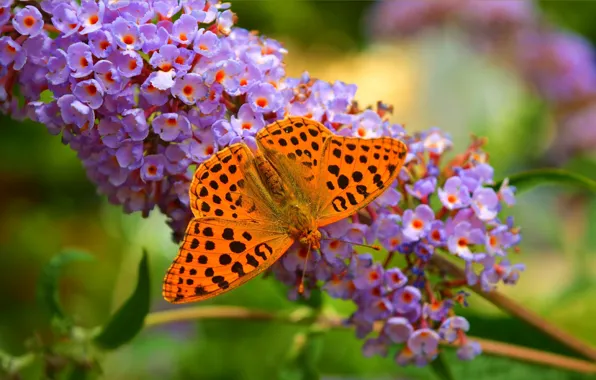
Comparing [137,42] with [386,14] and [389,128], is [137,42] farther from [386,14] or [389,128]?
[386,14]

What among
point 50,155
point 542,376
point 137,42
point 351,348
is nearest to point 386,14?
point 50,155

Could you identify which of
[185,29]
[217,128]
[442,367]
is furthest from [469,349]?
[185,29]

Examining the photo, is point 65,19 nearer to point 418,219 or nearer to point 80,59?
point 80,59

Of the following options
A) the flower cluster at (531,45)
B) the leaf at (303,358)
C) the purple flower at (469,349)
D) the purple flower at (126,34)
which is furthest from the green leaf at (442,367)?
the flower cluster at (531,45)

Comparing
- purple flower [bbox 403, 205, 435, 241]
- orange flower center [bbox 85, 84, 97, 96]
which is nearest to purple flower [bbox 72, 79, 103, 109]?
orange flower center [bbox 85, 84, 97, 96]

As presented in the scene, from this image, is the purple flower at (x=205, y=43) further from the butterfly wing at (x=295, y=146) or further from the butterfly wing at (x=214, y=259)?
the butterfly wing at (x=214, y=259)

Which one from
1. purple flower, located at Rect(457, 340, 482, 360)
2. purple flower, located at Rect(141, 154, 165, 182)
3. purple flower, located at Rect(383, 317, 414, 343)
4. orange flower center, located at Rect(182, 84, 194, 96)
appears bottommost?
purple flower, located at Rect(457, 340, 482, 360)

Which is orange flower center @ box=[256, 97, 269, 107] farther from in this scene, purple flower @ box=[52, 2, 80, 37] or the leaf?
the leaf
